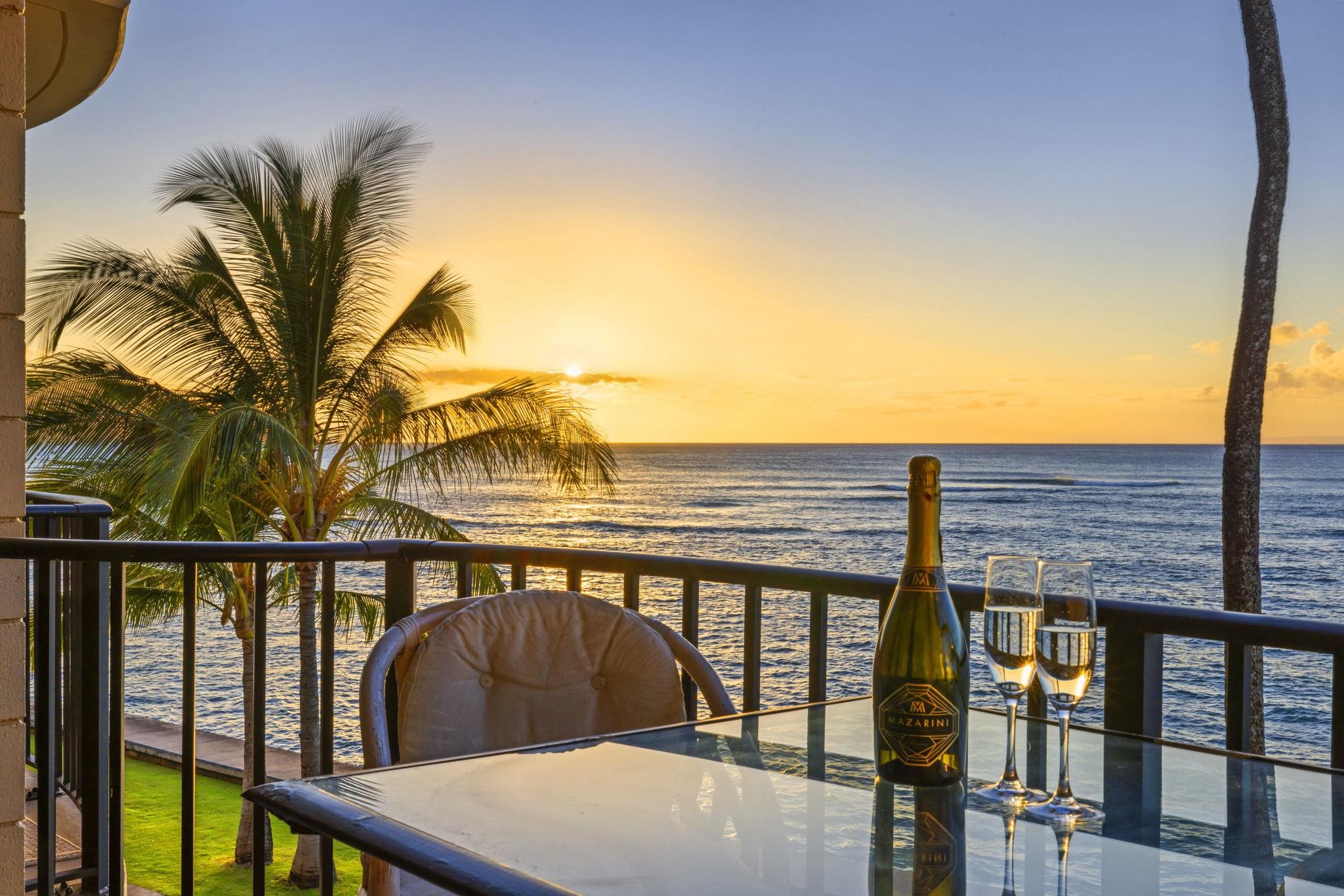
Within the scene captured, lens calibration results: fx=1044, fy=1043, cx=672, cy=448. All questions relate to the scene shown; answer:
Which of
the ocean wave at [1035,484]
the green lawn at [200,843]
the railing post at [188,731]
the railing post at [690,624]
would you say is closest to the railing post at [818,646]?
the railing post at [690,624]

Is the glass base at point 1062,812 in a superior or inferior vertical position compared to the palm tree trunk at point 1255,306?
inferior

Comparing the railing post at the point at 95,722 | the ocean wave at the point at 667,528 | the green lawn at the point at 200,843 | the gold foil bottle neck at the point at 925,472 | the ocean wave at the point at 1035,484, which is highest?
the gold foil bottle neck at the point at 925,472

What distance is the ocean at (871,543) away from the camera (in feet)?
64.0

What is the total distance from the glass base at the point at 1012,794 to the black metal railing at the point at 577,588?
1.68ft

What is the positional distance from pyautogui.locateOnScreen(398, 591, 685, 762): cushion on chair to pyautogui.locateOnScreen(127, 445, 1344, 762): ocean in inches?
238

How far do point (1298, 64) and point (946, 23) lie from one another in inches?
302

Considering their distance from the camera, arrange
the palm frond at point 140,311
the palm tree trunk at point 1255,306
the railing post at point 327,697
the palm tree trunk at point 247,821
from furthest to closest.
Answer: 1. the palm tree trunk at point 247,821
2. the palm frond at point 140,311
3. the palm tree trunk at point 1255,306
4. the railing post at point 327,697

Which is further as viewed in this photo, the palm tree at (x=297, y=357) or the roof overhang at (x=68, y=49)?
the palm tree at (x=297, y=357)

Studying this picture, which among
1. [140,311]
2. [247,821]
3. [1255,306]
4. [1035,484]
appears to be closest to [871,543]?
[1035,484]

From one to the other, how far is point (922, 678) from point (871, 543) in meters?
32.8

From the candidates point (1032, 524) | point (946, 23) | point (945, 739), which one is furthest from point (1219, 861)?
point (1032, 524)

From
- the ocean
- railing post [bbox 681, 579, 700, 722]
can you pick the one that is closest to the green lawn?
the ocean

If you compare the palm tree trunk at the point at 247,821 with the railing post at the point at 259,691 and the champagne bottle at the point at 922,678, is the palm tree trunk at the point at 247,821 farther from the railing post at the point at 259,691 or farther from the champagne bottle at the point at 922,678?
the champagne bottle at the point at 922,678

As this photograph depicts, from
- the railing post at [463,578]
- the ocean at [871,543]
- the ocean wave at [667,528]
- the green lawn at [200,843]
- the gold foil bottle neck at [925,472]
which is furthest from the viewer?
the ocean wave at [667,528]
